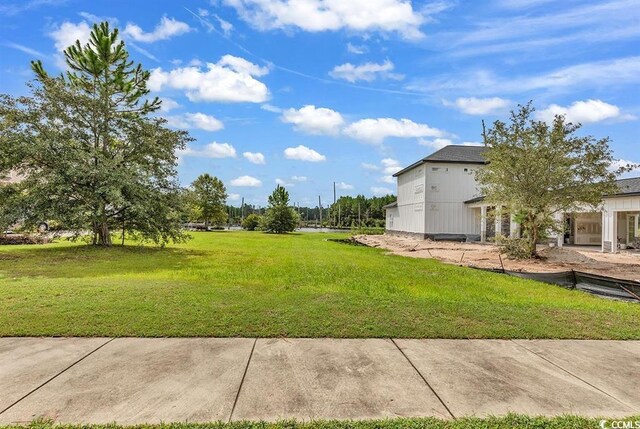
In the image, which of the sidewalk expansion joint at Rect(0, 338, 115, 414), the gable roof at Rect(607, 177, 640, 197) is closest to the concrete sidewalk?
the sidewalk expansion joint at Rect(0, 338, 115, 414)

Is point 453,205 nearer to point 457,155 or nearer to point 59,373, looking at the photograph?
point 457,155

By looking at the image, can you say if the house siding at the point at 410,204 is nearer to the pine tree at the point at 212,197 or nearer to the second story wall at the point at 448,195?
A: the second story wall at the point at 448,195

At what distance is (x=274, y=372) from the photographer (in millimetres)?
3422

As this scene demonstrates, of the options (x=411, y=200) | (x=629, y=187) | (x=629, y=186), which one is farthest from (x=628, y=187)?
(x=411, y=200)

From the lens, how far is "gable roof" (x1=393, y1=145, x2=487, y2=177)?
94.2 ft

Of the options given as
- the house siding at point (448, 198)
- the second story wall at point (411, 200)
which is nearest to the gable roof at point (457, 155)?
the house siding at point (448, 198)

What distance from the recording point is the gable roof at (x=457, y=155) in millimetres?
28703

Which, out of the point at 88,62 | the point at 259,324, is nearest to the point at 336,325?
the point at 259,324

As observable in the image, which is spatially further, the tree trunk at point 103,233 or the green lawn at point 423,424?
the tree trunk at point 103,233

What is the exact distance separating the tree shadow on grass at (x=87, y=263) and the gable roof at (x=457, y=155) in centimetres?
2151

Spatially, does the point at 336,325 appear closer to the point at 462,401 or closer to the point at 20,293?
the point at 462,401

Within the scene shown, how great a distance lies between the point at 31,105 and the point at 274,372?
1641cm

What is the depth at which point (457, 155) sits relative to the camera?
29.8m

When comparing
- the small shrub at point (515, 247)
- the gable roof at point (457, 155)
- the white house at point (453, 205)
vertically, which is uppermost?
the gable roof at point (457, 155)
